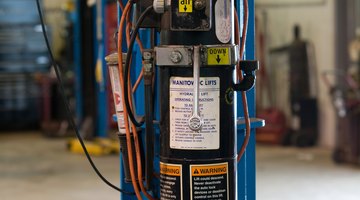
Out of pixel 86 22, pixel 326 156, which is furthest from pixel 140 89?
pixel 86 22

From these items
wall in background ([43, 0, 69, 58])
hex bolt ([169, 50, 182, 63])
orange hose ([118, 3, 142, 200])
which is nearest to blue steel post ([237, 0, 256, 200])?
orange hose ([118, 3, 142, 200])

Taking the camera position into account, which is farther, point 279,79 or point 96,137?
point 279,79

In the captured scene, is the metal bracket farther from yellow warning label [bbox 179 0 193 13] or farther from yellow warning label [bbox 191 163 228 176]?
yellow warning label [bbox 191 163 228 176]

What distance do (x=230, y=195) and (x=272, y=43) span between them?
574cm

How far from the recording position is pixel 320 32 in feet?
22.7

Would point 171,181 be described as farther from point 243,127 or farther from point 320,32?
point 320,32

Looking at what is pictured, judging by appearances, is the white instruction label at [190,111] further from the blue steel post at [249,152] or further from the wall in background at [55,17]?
the wall in background at [55,17]

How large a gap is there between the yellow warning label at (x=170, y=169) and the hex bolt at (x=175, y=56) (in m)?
0.31

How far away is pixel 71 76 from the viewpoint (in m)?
8.51

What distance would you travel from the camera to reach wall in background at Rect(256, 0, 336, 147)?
6.76 metres

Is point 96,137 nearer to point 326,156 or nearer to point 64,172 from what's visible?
point 64,172

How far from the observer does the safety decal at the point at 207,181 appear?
1858mm

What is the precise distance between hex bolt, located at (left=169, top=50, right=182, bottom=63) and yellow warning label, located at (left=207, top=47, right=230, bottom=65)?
82mm

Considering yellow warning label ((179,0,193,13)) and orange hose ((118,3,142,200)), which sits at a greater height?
yellow warning label ((179,0,193,13))
